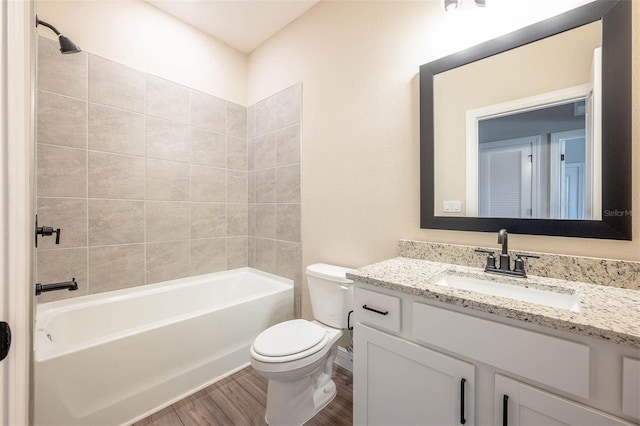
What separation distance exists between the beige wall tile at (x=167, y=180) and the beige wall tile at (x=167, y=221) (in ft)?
0.19

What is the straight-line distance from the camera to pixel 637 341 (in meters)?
0.64

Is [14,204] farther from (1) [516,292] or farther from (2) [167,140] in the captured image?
(2) [167,140]

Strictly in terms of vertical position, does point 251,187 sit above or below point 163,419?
above

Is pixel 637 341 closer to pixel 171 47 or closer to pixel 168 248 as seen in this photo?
Answer: pixel 168 248

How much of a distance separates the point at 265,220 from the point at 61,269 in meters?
1.46

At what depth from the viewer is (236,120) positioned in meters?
2.68

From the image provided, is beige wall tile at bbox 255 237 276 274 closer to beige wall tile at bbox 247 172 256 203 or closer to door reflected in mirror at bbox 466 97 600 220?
beige wall tile at bbox 247 172 256 203

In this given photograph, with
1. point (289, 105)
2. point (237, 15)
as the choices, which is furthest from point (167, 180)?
point (237, 15)

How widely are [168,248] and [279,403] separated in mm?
1516

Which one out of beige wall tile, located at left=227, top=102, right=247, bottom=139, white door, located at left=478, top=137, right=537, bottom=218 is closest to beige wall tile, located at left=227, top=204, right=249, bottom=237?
beige wall tile, located at left=227, top=102, right=247, bottom=139

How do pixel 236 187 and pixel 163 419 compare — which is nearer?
pixel 163 419

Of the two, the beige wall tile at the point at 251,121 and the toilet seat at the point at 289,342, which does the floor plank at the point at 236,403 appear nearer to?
the toilet seat at the point at 289,342

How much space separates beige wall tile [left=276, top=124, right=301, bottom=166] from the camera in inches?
88.9

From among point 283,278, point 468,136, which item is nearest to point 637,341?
point 468,136
